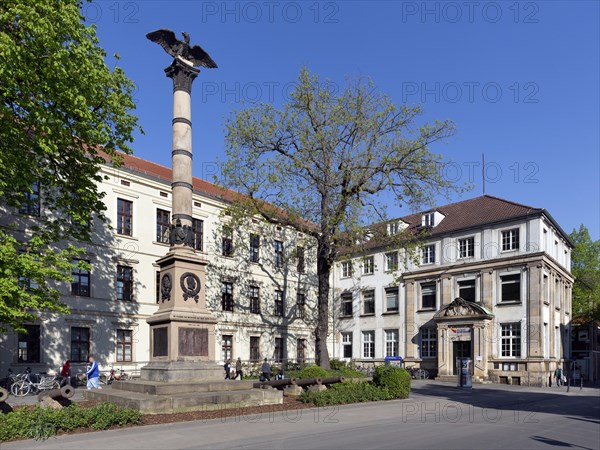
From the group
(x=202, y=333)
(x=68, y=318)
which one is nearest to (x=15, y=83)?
(x=202, y=333)

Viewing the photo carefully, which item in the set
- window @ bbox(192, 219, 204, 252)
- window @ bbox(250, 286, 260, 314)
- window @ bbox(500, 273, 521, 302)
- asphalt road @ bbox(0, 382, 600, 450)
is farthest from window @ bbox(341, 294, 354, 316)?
asphalt road @ bbox(0, 382, 600, 450)

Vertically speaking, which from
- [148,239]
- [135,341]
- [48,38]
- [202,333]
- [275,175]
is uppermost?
[48,38]

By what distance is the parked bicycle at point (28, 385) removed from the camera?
24134 millimetres

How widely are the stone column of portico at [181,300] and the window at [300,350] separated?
91.3ft

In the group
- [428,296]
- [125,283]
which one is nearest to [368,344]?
[428,296]

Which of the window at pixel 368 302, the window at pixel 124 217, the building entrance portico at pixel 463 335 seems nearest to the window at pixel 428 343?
the building entrance portico at pixel 463 335

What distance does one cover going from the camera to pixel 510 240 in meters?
37.9

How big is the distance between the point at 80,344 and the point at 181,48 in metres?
18.9

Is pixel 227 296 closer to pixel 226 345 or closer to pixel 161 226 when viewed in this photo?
pixel 226 345

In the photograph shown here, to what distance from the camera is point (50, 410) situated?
12.3m

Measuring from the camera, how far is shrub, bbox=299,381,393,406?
59.3ft

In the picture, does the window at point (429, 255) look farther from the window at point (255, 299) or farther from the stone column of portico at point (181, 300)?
the stone column of portico at point (181, 300)

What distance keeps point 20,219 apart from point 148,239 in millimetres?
8069

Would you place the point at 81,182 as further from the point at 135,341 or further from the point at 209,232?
the point at 209,232
